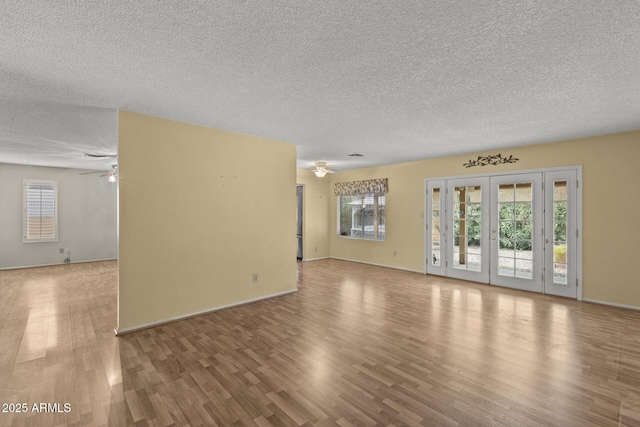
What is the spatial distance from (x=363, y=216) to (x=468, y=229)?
2752 mm

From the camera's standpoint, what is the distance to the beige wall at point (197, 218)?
11.0 ft

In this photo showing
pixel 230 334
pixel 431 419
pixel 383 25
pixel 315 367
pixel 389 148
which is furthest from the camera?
pixel 389 148

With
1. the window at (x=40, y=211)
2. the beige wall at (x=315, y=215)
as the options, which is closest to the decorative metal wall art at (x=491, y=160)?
the beige wall at (x=315, y=215)

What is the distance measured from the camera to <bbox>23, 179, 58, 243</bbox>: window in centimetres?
684

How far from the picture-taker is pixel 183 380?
2.33 metres

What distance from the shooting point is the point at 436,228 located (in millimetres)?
6156

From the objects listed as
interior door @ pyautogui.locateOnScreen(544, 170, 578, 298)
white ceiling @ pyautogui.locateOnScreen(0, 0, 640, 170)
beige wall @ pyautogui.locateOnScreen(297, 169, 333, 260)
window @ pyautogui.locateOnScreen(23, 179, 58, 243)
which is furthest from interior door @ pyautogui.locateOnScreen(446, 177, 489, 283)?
window @ pyautogui.locateOnScreen(23, 179, 58, 243)

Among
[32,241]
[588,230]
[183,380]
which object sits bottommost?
[183,380]

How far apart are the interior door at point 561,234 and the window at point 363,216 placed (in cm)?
330

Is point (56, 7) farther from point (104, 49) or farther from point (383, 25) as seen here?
point (383, 25)

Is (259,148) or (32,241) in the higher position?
(259,148)

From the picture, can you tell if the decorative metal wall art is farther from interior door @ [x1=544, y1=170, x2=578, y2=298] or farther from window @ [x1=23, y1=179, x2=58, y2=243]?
window @ [x1=23, y1=179, x2=58, y2=243]

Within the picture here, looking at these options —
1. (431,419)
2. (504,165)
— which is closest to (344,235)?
(504,165)

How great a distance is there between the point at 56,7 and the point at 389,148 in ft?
14.7
